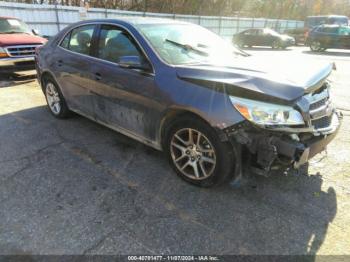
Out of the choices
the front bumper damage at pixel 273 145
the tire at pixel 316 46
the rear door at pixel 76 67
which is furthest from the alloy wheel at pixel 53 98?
the tire at pixel 316 46

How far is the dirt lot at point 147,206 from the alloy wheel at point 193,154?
7.1 inches

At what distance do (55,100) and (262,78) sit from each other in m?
3.75

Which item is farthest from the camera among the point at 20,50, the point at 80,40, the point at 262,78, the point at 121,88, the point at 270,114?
the point at 20,50

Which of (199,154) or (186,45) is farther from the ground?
(186,45)

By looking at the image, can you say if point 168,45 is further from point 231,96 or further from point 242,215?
point 242,215

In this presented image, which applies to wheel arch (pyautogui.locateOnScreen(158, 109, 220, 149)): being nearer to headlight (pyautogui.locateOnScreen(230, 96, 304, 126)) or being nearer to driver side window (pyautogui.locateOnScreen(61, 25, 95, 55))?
headlight (pyautogui.locateOnScreen(230, 96, 304, 126))

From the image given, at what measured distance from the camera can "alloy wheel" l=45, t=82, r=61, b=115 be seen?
505cm

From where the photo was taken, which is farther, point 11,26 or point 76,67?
point 11,26

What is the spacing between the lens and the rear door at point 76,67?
414cm

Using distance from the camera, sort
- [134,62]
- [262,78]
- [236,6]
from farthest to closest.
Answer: [236,6]
[134,62]
[262,78]

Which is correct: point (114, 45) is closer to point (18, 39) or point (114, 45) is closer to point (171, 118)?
point (171, 118)

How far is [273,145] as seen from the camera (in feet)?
8.53

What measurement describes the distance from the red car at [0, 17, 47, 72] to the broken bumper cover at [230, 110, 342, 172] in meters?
7.74

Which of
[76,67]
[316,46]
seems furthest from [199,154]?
[316,46]
